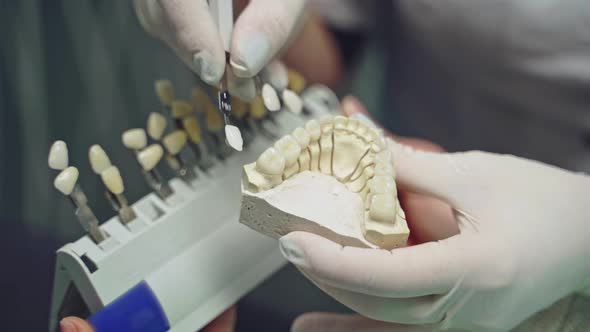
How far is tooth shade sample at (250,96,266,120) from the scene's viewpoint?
0.98 m

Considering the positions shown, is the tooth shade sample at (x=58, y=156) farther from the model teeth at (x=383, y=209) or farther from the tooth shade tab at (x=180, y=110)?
the model teeth at (x=383, y=209)

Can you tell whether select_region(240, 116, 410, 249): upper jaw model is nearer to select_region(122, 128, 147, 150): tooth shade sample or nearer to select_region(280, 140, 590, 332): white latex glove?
select_region(280, 140, 590, 332): white latex glove

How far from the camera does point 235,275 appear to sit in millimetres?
821

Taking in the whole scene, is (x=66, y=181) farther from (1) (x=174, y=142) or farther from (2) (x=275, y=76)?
(2) (x=275, y=76)

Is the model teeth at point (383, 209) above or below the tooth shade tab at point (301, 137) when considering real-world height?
below

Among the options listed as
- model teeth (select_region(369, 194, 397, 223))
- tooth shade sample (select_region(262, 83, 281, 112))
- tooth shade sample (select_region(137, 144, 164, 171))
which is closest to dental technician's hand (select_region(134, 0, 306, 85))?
tooth shade sample (select_region(262, 83, 281, 112))

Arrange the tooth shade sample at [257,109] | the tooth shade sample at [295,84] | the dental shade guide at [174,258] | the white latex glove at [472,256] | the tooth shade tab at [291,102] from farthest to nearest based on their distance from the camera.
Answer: the tooth shade sample at [295,84], the tooth shade sample at [257,109], the tooth shade tab at [291,102], the dental shade guide at [174,258], the white latex glove at [472,256]

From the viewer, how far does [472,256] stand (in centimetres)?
66

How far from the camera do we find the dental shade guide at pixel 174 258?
0.73 metres

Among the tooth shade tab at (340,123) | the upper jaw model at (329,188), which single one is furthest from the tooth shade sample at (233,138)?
the tooth shade tab at (340,123)

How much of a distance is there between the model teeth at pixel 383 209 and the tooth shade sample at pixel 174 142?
35cm

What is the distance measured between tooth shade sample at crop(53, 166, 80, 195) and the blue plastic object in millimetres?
154

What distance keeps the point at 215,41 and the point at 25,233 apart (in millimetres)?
539

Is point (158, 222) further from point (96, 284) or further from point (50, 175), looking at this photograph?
point (50, 175)
